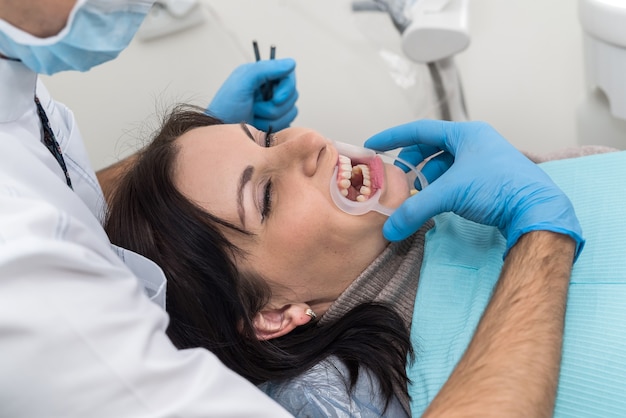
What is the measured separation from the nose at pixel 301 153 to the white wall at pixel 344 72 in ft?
2.15

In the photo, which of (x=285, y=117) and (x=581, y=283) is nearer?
(x=581, y=283)

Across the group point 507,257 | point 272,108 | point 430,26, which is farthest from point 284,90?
point 507,257

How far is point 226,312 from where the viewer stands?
4.29 feet

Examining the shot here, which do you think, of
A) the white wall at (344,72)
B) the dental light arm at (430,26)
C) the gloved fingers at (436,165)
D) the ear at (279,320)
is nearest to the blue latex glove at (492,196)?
the gloved fingers at (436,165)

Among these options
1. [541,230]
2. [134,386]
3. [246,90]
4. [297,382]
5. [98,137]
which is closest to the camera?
[134,386]

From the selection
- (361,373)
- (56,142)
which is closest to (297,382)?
(361,373)

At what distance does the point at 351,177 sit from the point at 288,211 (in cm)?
19

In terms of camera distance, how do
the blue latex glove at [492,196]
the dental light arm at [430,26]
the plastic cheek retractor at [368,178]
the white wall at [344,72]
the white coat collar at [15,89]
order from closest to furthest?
the white coat collar at [15,89]
the blue latex glove at [492,196]
the plastic cheek retractor at [368,178]
the dental light arm at [430,26]
the white wall at [344,72]

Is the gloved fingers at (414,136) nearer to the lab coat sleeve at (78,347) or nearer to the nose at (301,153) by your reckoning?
the nose at (301,153)

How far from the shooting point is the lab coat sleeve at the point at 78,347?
0.80m

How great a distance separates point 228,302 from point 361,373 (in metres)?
0.29

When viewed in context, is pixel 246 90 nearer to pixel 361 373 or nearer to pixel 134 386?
pixel 361 373

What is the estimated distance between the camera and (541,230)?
46.1 inches

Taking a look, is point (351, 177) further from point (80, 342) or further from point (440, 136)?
point (80, 342)
